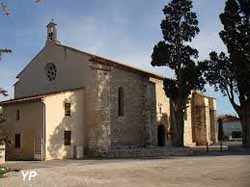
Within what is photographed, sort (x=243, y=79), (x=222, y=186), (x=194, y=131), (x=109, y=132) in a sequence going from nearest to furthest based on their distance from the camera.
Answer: (x=222, y=186) → (x=109, y=132) → (x=243, y=79) → (x=194, y=131)

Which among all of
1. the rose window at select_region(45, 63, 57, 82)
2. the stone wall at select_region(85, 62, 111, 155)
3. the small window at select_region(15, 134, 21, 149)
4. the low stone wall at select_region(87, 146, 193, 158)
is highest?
the rose window at select_region(45, 63, 57, 82)

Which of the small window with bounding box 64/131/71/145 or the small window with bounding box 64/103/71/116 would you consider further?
the small window with bounding box 64/103/71/116

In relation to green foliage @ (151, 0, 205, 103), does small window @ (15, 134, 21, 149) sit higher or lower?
lower

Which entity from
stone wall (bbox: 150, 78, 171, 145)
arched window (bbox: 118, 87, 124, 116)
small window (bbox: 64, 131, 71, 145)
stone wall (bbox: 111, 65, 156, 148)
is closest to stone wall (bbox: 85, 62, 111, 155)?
small window (bbox: 64, 131, 71, 145)

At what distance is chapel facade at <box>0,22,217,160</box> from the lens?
31.9 m

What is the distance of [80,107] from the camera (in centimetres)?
3441

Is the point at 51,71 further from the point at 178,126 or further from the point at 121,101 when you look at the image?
the point at 178,126

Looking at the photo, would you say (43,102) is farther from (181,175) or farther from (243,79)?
(243,79)

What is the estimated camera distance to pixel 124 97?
129 feet

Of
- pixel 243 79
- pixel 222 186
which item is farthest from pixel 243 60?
pixel 222 186

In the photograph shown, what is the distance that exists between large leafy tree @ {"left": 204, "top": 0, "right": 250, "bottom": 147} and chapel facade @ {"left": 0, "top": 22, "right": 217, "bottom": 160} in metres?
6.53

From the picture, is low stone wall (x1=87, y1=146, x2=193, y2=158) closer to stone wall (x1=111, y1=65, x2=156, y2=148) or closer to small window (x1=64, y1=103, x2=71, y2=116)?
stone wall (x1=111, y1=65, x2=156, y2=148)

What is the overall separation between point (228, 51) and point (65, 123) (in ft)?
59.9

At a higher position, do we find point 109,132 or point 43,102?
point 43,102
